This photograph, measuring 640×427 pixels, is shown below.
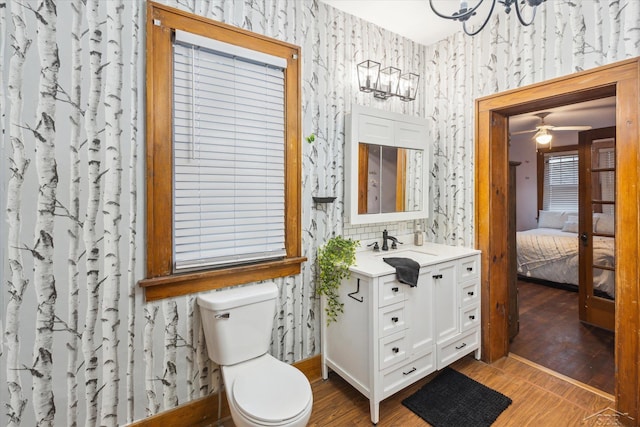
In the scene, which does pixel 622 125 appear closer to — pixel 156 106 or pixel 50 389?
pixel 156 106

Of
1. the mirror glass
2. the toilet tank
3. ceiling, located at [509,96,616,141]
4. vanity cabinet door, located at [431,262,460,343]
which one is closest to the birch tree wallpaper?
the toilet tank

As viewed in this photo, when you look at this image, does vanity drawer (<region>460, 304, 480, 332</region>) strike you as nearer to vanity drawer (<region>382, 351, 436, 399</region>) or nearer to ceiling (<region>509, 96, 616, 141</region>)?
vanity drawer (<region>382, 351, 436, 399</region>)

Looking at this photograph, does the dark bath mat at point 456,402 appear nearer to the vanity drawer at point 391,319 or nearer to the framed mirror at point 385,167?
the vanity drawer at point 391,319

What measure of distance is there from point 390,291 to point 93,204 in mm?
1759

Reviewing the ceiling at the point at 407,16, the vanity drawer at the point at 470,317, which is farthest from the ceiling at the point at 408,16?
the vanity drawer at the point at 470,317

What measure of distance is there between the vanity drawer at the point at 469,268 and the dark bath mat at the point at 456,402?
773 millimetres

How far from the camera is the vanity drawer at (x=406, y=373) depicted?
194cm

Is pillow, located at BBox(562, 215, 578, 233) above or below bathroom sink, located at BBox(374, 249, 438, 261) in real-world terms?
above

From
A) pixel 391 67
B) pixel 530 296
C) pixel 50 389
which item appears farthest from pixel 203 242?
pixel 530 296

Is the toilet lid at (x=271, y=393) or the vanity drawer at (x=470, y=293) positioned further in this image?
the vanity drawer at (x=470, y=293)

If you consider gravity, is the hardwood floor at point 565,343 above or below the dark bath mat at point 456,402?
above

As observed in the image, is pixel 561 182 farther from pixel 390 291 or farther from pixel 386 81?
pixel 390 291

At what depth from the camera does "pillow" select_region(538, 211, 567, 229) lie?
5.82 m

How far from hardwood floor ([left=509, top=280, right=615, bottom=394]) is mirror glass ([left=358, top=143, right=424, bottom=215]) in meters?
1.66
